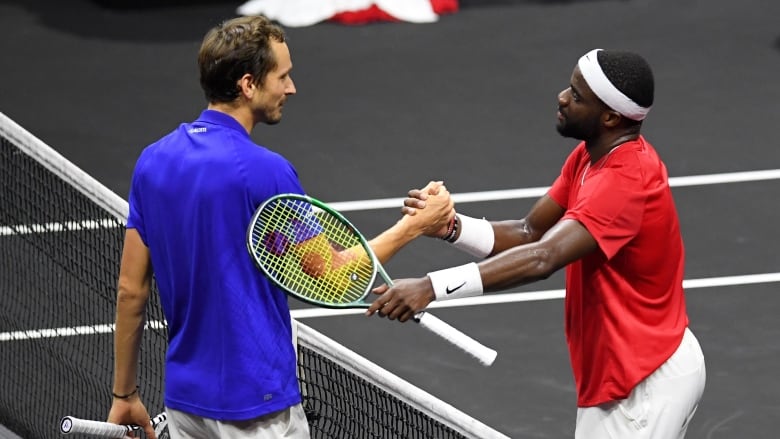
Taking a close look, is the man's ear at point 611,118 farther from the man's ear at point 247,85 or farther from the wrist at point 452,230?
the man's ear at point 247,85

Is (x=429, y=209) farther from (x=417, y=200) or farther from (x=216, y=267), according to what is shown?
(x=216, y=267)

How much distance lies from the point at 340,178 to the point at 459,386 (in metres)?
3.02

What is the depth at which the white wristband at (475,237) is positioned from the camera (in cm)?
598

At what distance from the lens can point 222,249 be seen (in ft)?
15.2

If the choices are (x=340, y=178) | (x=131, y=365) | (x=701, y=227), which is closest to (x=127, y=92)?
(x=340, y=178)

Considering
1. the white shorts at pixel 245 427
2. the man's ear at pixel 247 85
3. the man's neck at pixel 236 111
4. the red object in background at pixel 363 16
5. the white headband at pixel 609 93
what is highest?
the man's ear at pixel 247 85

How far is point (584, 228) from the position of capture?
17.1 feet

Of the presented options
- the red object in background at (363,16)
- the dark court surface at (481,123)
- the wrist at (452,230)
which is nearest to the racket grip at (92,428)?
the wrist at (452,230)

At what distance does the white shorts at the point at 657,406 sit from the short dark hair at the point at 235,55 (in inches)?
73.1

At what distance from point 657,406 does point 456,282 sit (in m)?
0.92

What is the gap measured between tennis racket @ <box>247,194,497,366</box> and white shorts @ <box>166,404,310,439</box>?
0.39 metres

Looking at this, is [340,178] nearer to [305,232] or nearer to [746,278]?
[746,278]

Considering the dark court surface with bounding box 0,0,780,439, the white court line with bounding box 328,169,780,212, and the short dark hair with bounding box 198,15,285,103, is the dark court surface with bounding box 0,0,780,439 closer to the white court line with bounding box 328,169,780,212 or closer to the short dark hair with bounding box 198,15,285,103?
the white court line with bounding box 328,169,780,212

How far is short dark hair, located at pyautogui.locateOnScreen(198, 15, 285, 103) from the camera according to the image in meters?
4.67
